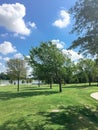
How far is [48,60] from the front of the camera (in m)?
33.0

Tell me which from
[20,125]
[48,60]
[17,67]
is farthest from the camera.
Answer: [17,67]

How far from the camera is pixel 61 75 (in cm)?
3384

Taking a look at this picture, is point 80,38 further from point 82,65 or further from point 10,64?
point 82,65

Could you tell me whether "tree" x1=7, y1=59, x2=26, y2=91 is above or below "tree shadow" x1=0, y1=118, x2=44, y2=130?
above

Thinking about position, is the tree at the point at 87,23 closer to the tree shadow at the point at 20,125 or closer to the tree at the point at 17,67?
the tree shadow at the point at 20,125

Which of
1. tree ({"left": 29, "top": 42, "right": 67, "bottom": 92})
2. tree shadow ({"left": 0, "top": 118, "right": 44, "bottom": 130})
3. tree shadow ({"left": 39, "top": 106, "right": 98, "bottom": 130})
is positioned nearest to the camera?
tree shadow ({"left": 0, "top": 118, "right": 44, "bottom": 130})

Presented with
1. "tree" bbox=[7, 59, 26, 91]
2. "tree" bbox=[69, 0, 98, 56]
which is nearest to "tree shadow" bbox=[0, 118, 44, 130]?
"tree" bbox=[69, 0, 98, 56]

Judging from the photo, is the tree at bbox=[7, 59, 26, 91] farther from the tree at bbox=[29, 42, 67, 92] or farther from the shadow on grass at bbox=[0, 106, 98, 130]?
the shadow on grass at bbox=[0, 106, 98, 130]

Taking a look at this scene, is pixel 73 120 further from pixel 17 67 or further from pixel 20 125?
pixel 17 67

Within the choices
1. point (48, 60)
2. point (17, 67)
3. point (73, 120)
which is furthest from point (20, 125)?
point (17, 67)

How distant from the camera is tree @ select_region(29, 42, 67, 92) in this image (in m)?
32.7

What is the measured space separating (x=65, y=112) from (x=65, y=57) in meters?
18.0

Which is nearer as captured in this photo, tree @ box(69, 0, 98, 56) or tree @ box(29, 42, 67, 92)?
tree @ box(69, 0, 98, 56)

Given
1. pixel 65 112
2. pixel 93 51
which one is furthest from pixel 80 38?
pixel 65 112
